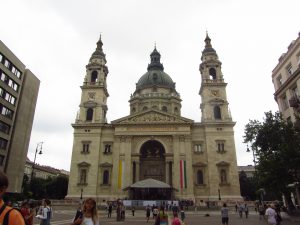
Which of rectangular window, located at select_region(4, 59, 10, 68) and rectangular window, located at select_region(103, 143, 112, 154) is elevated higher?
rectangular window, located at select_region(4, 59, 10, 68)

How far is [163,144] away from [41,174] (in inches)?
2423

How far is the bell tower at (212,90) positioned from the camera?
52.0 metres

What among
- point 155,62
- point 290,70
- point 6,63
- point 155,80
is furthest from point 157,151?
point 155,62

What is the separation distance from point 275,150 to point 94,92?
39967 mm

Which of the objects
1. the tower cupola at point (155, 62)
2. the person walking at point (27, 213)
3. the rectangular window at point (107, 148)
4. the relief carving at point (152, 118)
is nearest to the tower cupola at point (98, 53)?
the relief carving at point (152, 118)

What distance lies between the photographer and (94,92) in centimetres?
5541

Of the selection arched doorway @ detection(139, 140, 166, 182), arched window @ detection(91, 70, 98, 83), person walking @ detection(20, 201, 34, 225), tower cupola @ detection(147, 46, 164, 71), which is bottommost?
person walking @ detection(20, 201, 34, 225)

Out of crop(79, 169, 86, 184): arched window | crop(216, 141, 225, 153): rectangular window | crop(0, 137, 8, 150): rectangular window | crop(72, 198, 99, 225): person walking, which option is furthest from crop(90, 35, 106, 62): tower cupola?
crop(72, 198, 99, 225): person walking

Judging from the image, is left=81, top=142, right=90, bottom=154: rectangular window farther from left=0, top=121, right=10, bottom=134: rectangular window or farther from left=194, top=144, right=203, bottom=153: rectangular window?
left=194, top=144, right=203, bottom=153: rectangular window

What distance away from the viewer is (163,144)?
50281 mm

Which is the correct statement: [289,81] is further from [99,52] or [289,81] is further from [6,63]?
[99,52]

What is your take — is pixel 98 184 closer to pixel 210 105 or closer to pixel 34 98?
pixel 34 98

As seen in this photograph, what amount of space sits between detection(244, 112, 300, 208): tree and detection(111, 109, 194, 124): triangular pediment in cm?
2609

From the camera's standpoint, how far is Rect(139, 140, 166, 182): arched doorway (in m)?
51.6
